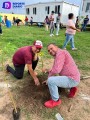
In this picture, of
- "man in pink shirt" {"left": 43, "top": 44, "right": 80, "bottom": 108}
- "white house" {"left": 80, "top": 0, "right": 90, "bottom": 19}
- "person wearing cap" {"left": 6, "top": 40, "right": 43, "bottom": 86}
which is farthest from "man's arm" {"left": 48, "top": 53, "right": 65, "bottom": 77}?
"white house" {"left": 80, "top": 0, "right": 90, "bottom": 19}

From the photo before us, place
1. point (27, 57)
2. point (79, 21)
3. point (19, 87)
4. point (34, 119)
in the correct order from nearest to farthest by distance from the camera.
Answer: point (34, 119) < point (27, 57) < point (19, 87) < point (79, 21)

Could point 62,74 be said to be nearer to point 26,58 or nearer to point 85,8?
point 26,58

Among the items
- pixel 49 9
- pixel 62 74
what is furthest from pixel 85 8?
pixel 62 74

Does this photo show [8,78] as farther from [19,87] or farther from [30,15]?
[30,15]

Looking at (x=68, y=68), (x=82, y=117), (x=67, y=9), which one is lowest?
(x=82, y=117)

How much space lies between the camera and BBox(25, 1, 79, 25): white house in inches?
872

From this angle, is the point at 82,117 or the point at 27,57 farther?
the point at 27,57

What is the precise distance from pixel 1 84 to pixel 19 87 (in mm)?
501

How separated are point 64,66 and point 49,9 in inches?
852

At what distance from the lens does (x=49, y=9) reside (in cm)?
2392

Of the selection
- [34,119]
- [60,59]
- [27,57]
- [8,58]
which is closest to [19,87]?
[27,57]

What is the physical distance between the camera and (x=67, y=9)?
2269cm

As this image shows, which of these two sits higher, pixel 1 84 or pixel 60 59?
pixel 60 59

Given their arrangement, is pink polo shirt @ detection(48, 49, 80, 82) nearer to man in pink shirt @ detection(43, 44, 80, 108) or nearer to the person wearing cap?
man in pink shirt @ detection(43, 44, 80, 108)
